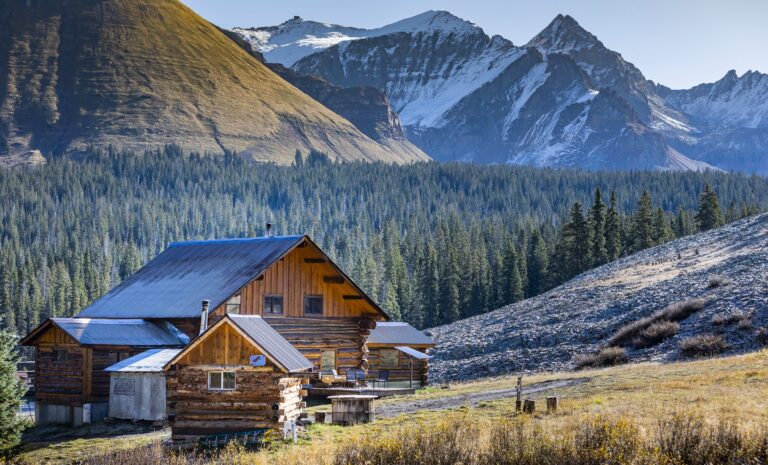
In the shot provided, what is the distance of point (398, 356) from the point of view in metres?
60.8

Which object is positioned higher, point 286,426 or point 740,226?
point 740,226

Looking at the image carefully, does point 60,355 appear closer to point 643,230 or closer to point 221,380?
point 221,380

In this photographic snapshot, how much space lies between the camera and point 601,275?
95.8 meters

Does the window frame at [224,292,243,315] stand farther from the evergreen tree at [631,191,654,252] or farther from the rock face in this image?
the evergreen tree at [631,191,654,252]

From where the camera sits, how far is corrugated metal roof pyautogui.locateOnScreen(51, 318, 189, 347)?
45094 millimetres

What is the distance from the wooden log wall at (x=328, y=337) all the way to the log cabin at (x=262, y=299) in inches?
1.8

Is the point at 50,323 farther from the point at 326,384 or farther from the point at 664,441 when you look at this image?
the point at 664,441

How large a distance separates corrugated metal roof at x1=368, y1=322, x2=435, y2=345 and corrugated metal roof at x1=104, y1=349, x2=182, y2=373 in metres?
17.5

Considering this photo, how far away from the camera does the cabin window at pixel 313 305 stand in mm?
49281

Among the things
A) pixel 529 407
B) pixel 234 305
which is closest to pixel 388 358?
pixel 234 305

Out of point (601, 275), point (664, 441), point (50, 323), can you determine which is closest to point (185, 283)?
point (50, 323)

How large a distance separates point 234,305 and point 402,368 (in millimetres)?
17226

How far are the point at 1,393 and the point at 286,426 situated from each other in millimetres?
9779

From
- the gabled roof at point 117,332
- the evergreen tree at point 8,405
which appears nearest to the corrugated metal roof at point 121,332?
the gabled roof at point 117,332
